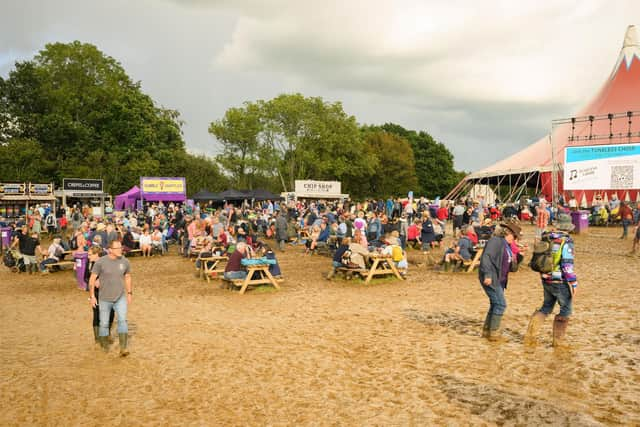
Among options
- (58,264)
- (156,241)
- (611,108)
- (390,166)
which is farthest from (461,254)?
(390,166)

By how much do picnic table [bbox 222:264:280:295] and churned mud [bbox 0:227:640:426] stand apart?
26 centimetres

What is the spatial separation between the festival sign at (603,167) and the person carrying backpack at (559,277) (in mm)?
20351

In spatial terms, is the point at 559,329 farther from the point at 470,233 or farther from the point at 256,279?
the point at 256,279

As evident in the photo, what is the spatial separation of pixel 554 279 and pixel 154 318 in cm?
614

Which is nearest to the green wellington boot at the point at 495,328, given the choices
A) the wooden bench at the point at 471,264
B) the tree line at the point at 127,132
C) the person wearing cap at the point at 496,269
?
the person wearing cap at the point at 496,269

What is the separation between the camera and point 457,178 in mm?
67000

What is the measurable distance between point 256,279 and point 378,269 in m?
2.81

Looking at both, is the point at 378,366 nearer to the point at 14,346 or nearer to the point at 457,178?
the point at 14,346

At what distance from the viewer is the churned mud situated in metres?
4.41

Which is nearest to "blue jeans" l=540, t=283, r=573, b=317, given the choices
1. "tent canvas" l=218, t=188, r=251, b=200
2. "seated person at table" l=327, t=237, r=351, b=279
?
"seated person at table" l=327, t=237, r=351, b=279

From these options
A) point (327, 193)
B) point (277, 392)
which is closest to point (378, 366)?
point (277, 392)

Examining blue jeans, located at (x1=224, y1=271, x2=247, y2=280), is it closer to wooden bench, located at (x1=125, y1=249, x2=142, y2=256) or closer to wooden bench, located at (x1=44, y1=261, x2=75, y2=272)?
wooden bench, located at (x1=44, y1=261, x2=75, y2=272)

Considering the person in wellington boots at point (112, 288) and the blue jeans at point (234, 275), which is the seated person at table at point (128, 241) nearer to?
the blue jeans at point (234, 275)

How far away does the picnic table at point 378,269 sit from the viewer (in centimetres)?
1079
